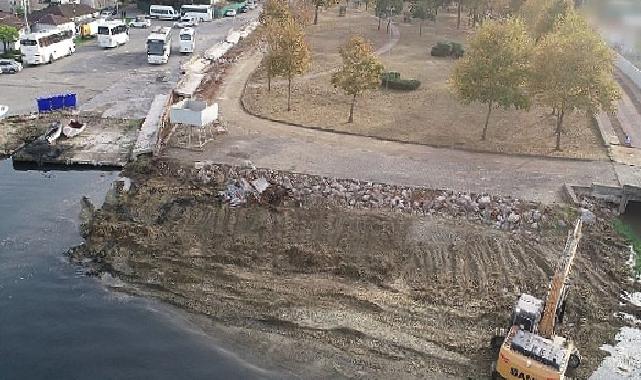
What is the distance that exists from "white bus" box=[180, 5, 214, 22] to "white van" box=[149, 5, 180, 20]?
40.7 inches

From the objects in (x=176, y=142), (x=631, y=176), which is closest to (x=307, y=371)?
(x=176, y=142)

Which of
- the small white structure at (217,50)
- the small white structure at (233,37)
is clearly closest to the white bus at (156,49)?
the small white structure at (217,50)

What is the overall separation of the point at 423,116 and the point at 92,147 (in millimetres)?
17529

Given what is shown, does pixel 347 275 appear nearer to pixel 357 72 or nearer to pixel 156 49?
pixel 357 72

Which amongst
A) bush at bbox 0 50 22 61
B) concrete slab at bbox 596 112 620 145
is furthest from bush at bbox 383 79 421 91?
bush at bbox 0 50 22 61

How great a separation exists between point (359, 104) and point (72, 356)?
24.6 meters

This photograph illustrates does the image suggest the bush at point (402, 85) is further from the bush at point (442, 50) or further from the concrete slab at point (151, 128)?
the concrete slab at point (151, 128)

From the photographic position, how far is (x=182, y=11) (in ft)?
222

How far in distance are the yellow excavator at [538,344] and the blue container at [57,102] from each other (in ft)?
87.6

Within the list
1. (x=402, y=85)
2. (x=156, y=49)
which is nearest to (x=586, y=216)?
(x=402, y=85)

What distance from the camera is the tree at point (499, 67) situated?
102ft

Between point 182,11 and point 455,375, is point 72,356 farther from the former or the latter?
point 182,11

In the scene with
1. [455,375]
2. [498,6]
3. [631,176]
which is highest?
[498,6]

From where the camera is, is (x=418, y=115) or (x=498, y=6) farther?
(x=498, y=6)
